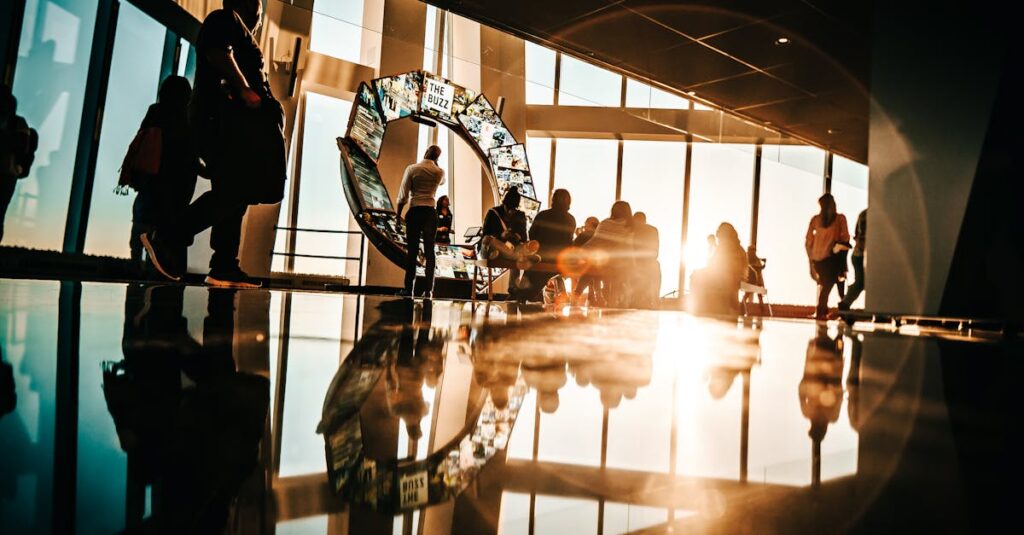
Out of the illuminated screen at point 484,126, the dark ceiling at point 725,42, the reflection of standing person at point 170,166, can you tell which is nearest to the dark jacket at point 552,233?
the dark ceiling at point 725,42

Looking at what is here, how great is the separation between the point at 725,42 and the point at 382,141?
4663 millimetres

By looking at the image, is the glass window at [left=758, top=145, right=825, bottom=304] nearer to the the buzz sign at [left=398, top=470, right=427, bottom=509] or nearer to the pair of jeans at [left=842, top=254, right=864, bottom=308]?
the pair of jeans at [left=842, top=254, right=864, bottom=308]

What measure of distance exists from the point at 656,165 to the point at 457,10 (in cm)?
791

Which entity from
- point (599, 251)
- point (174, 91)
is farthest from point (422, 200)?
point (174, 91)

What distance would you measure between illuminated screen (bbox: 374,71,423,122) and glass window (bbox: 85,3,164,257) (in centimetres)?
263

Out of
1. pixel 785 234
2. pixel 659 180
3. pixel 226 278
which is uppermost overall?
pixel 659 180

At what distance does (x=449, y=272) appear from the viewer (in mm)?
8367

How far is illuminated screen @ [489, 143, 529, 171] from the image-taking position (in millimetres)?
9727

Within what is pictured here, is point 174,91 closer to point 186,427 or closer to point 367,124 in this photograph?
point 367,124

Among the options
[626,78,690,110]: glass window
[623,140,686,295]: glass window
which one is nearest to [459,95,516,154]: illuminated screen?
[626,78,690,110]: glass window

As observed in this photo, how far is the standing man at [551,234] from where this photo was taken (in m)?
5.69

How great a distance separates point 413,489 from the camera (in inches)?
13.0

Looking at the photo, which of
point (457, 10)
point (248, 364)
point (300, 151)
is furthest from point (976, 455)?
point (300, 151)

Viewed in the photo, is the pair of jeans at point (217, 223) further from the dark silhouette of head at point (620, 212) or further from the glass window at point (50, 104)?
the dark silhouette of head at point (620, 212)
